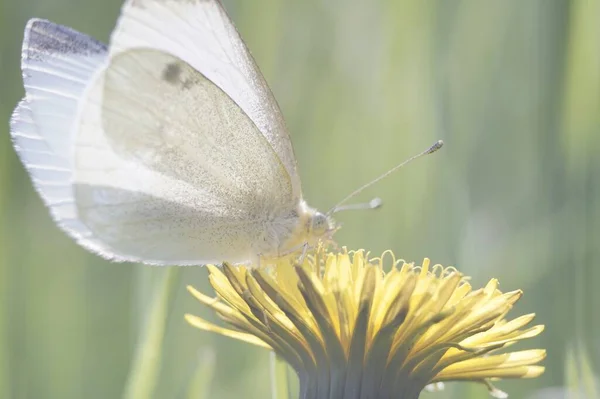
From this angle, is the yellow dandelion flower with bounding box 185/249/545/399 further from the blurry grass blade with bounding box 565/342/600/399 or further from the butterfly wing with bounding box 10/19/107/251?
the butterfly wing with bounding box 10/19/107/251

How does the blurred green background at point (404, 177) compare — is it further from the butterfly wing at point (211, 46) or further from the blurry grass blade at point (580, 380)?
the butterfly wing at point (211, 46)

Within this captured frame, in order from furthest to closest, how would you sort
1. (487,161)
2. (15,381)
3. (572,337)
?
(487,161), (15,381), (572,337)

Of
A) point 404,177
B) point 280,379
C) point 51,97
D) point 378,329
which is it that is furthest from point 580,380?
point 51,97

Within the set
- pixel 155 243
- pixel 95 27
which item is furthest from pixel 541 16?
pixel 95 27

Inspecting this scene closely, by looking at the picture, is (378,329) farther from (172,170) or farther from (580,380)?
(172,170)

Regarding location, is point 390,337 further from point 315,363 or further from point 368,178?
point 368,178

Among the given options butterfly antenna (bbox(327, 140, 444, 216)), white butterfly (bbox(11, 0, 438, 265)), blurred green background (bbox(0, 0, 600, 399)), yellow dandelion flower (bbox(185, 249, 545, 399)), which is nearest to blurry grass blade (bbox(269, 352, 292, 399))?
yellow dandelion flower (bbox(185, 249, 545, 399))
